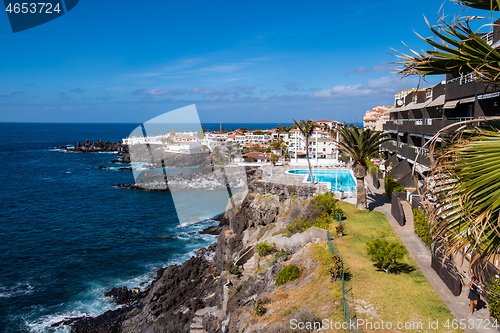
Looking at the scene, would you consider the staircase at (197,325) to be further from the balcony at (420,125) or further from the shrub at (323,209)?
the balcony at (420,125)

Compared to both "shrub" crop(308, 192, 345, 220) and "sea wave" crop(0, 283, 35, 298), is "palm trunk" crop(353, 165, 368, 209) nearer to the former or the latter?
"shrub" crop(308, 192, 345, 220)

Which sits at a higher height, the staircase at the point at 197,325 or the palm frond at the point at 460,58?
the palm frond at the point at 460,58

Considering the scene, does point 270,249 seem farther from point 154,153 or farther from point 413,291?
point 154,153

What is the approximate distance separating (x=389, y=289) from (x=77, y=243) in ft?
117

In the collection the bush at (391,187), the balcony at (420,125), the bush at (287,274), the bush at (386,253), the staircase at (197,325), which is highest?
the balcony at (420,125)

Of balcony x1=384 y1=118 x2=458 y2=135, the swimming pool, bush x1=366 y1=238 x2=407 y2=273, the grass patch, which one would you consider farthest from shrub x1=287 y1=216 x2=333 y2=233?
the swimming pool

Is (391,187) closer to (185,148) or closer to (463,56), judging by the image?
(463,56)

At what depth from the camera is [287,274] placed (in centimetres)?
1627

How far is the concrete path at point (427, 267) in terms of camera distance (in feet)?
34.9

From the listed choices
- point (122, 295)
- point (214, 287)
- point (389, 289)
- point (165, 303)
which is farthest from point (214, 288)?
point (389, 289)

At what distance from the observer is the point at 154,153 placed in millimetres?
97000

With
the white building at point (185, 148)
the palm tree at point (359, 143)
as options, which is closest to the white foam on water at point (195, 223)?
the palm tree at point (359, 143)

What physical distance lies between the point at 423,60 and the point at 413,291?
1173 centimetres

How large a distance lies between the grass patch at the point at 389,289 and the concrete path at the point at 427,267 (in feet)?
0.92
